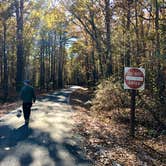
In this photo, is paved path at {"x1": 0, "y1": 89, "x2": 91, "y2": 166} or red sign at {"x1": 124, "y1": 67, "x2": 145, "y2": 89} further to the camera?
red sign at {"x1": 124, "y1": 67, "x2": 145, "y2": 89}

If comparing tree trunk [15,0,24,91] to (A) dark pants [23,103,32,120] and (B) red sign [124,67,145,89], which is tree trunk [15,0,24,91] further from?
(B) red sign [124,67,145,89]

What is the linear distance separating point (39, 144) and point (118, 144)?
8.21ft

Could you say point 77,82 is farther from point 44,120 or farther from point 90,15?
point 44,120

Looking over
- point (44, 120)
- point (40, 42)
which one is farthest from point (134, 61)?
point (40, 42)

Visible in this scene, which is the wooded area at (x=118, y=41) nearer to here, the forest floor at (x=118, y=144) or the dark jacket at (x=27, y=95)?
the forest floor at (x=118, y=144)

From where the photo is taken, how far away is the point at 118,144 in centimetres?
1045

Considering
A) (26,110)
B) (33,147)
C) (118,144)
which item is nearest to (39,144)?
(33,147)

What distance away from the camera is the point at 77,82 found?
102125 mm

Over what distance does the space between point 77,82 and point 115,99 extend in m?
84.4

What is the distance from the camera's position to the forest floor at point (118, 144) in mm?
8555

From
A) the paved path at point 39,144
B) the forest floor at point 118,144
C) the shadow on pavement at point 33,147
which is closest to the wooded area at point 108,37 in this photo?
the forest floor at point 118,144

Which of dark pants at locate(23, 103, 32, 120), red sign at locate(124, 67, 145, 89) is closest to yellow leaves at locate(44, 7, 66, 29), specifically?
dark pants at locate(23, 103, 32, 120)

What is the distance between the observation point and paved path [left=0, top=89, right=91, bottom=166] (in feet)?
26.4

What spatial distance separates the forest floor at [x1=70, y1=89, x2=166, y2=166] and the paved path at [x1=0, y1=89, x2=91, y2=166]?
0.43 meters
